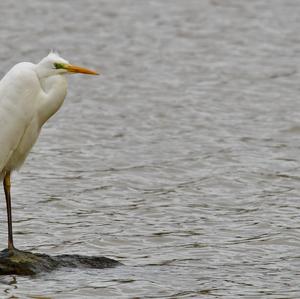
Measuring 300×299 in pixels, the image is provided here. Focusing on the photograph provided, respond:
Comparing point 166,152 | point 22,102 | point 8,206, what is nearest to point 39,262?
point 8,206

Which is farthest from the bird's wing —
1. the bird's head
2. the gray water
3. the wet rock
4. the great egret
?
the gray water

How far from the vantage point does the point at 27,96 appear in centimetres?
951

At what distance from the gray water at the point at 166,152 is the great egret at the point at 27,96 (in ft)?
3.81

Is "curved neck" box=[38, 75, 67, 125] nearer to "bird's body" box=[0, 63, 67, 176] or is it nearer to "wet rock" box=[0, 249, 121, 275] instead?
"bird's body" box=[0, 63, 67, 176]

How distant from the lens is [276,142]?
14805 mm

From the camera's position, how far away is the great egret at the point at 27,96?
948cm

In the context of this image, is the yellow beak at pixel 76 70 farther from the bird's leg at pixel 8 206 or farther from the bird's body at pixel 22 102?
the bird's leg at pixel 8 206

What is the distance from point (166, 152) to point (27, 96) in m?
5.04

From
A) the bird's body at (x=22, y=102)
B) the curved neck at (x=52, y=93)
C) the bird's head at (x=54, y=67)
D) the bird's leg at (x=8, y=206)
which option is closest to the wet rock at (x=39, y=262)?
the bird's leg at (x=8, y=206)

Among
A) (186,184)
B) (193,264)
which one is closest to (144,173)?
(186,184)

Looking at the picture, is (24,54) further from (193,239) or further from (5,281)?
(5,281)

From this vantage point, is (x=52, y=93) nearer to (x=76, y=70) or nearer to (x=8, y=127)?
(x=76, y=70)

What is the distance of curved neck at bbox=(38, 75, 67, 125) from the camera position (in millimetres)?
9508

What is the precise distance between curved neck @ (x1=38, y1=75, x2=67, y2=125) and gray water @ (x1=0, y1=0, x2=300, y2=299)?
1348mm
